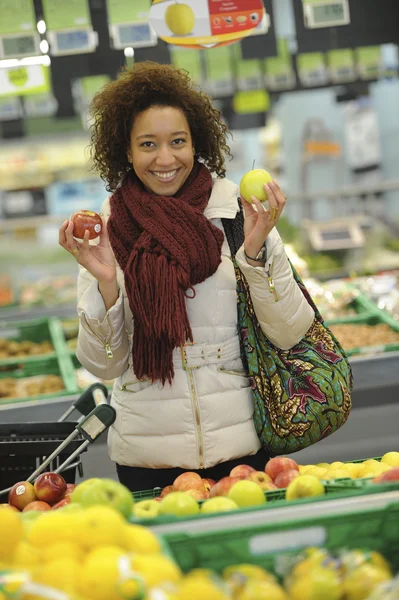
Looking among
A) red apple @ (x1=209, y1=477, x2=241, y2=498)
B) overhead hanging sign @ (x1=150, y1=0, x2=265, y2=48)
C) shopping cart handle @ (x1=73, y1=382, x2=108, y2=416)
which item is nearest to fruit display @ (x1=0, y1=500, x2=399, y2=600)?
red apple @ (x1=209, y1=477, x2=241, y2=498)

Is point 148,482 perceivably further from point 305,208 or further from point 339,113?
point 339,113

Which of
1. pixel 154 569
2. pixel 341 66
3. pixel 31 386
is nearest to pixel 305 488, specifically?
pixel 154 569

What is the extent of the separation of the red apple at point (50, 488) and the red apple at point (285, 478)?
658 mm

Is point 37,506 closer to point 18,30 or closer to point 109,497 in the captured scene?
point 109,497

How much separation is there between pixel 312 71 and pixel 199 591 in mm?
6369

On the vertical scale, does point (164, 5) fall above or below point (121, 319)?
above

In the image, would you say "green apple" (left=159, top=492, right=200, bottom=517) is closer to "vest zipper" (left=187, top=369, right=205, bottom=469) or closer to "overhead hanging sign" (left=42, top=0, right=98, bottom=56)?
"vest zipper" (left=187, top=369, right=205, bottom=469)

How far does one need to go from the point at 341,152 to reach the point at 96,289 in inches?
328

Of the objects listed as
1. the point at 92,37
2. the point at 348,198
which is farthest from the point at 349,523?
the point at 348,198

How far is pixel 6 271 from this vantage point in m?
6.98

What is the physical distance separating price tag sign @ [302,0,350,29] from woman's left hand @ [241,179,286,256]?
2784 mm

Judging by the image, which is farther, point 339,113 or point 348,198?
point 339,113

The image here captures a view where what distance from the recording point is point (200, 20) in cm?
415

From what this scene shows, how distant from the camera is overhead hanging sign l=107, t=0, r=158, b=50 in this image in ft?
15.8
